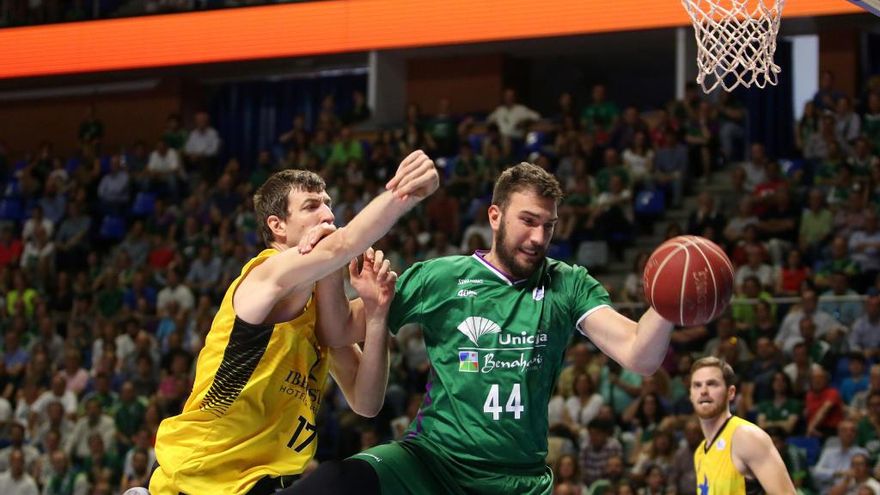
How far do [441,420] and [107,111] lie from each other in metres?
18.6

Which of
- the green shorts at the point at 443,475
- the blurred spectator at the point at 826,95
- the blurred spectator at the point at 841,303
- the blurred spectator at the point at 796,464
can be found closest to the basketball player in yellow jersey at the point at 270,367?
the green shorts at the point at 443,475

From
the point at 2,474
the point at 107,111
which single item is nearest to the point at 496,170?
the point at 2,474

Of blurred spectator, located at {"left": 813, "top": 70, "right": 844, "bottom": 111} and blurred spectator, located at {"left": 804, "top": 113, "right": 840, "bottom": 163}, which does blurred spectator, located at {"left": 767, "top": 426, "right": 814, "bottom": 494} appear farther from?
blurred spectator, located at {"left": 813, "top": 70, "right": 844, "bottom": 111}

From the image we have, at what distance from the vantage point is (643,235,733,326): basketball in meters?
4.81

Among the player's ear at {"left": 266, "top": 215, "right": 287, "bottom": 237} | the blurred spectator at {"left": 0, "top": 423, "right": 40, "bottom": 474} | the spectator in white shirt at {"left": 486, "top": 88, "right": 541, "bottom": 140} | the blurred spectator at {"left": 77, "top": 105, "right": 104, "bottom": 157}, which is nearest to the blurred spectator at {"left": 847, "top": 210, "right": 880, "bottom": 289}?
the spectator in white shirt at {"left": 486, "top": 88, "right": 541, "bottom": 140}

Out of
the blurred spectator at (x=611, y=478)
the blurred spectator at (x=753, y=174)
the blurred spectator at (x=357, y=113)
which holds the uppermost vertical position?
the blurred spectator at (x=357, y=113)

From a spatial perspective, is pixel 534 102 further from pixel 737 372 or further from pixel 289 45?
pixel 737 372

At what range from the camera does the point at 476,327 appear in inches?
214

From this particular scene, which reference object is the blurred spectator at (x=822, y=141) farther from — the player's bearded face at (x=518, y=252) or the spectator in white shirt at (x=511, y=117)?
the player's bearded face at (x=518, y=252)

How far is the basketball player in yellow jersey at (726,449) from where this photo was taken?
7.12 m

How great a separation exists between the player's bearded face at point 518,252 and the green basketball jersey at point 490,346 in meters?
0.08

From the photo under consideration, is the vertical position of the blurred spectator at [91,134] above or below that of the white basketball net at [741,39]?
above

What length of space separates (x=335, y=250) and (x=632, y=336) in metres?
1.21

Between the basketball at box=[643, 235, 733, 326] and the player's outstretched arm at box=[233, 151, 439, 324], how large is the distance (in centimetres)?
90
